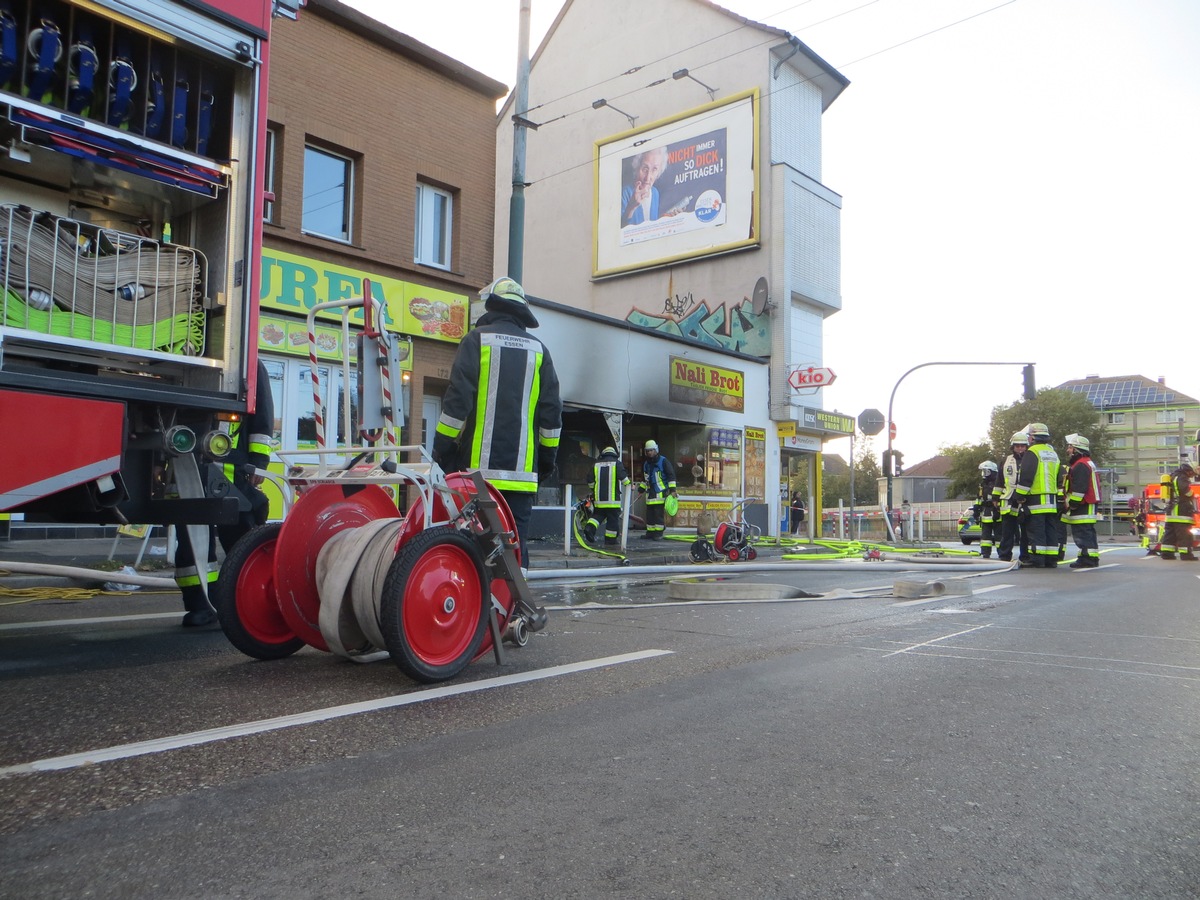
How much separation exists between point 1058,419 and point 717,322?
41.8m

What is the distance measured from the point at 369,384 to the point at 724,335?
21.7m

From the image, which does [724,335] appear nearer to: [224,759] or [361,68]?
[361,68]

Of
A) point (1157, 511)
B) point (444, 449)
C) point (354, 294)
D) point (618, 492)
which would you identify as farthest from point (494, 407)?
point (1157, 511)

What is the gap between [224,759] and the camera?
9.39 ft

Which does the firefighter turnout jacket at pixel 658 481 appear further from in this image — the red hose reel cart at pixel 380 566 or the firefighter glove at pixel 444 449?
the red hose reel cart at pixel 380 566

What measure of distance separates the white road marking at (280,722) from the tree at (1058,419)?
59730 mm

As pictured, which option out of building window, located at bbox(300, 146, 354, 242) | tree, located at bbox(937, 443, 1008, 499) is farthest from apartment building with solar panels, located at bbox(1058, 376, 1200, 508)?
building window, located at bbox(300, 146, 354, 242)

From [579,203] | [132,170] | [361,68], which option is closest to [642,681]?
[132,170]

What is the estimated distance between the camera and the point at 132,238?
4469 millimetres

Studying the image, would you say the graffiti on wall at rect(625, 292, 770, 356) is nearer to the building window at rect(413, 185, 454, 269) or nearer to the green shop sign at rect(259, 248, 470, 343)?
the building window at rect(413, 185, 454, 269)

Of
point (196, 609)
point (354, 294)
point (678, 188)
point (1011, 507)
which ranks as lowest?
point (196, 609)

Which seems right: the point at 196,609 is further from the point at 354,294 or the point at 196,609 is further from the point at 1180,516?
the point at 1180,516

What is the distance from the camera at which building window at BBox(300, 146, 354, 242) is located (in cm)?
1464

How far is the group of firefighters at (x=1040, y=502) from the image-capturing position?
42.6ft
